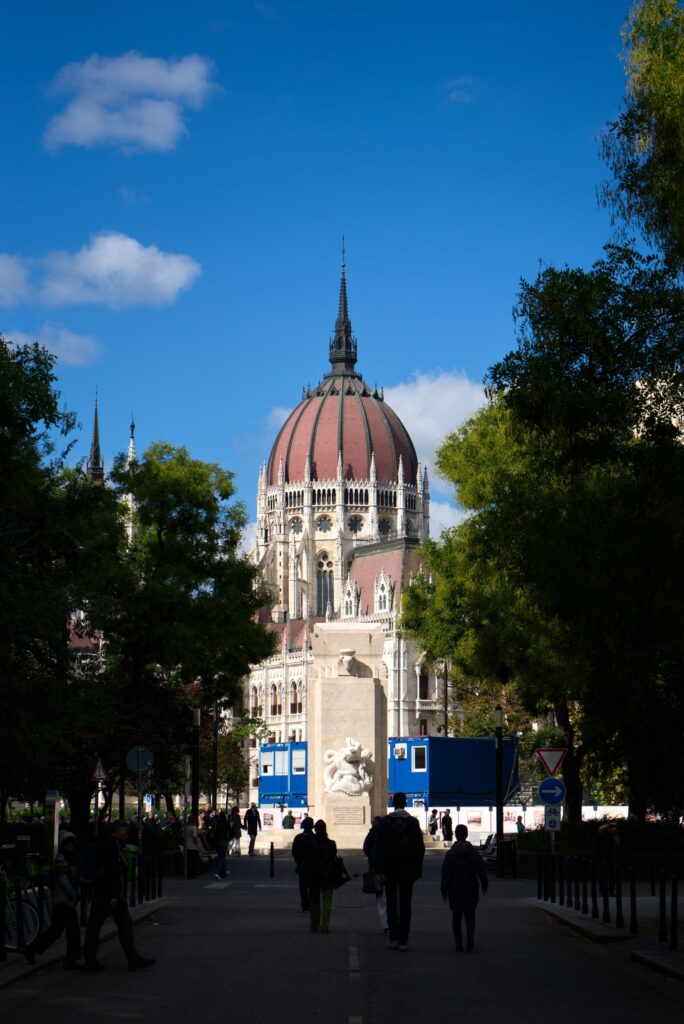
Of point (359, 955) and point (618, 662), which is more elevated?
point (618, 662)

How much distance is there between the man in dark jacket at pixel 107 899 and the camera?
16.2 metres

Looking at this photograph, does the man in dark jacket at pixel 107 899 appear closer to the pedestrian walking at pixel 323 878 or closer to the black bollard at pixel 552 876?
the pedestrian walking at pixel 323 878

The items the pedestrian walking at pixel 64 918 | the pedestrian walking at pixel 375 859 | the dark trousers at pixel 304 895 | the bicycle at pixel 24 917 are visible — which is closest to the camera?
the pedestrian walking at pixel 64 918

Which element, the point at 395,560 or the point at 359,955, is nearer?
the point at 359,955

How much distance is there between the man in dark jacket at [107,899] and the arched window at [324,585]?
542ft

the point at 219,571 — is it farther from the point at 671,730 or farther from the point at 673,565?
the point at 673,565

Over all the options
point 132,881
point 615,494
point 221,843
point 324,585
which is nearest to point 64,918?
point 132,881

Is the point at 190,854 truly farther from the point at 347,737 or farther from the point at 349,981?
the point at 349,981

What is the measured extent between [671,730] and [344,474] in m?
166

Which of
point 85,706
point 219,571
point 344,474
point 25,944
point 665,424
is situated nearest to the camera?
point 25,944

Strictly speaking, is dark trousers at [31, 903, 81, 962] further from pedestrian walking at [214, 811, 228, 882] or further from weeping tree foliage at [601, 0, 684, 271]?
pedestrian walking at [214, 811, 228, 882]

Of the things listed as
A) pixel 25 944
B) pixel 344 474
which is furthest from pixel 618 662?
pixel 344 474

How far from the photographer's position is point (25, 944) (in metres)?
17.9

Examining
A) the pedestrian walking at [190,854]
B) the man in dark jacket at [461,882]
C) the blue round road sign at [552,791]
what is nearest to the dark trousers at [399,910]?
the man in dark jacket at [461,882]
